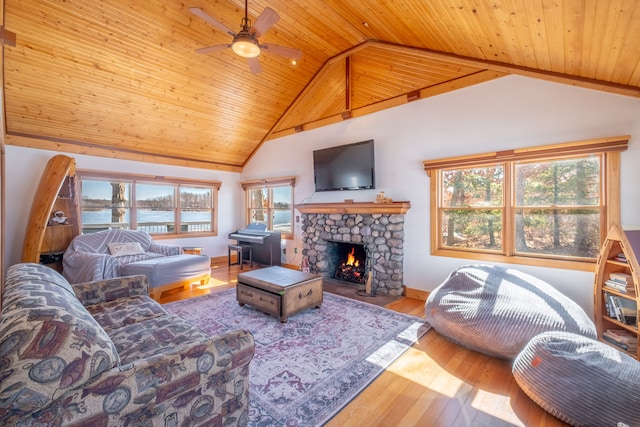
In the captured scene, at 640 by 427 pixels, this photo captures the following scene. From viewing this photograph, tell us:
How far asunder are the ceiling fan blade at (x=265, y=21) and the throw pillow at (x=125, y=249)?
416cm

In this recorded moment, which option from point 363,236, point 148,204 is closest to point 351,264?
point 363,236

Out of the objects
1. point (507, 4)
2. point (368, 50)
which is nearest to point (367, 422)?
point (507, 4)

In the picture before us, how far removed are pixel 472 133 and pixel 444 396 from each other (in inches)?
129

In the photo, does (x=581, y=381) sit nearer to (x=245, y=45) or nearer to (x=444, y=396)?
(x=444, y=396)

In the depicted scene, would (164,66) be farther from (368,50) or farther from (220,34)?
(368,50)

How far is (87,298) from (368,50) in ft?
16.9

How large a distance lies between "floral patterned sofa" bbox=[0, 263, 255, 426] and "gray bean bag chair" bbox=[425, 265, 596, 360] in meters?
2.12

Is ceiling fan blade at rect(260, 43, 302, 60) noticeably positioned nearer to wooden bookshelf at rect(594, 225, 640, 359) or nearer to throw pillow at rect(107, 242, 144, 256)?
wooden bookshelf at rect(594, 225, 640, 359)

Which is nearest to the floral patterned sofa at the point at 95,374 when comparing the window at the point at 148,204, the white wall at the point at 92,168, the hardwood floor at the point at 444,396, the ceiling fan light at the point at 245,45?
the hardwood floor at the point at 444,396

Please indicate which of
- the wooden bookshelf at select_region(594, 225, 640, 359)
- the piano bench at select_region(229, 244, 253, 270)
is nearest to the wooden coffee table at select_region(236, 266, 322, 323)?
the piano bench at select_region(229, 244, 253, 270)

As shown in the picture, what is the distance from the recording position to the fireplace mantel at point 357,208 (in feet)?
14.4

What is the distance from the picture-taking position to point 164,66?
14.7 feet

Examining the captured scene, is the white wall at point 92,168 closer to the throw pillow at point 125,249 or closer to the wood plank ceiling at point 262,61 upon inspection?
the wood plank ceiling at point 262,61

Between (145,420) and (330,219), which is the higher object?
(330,219)
